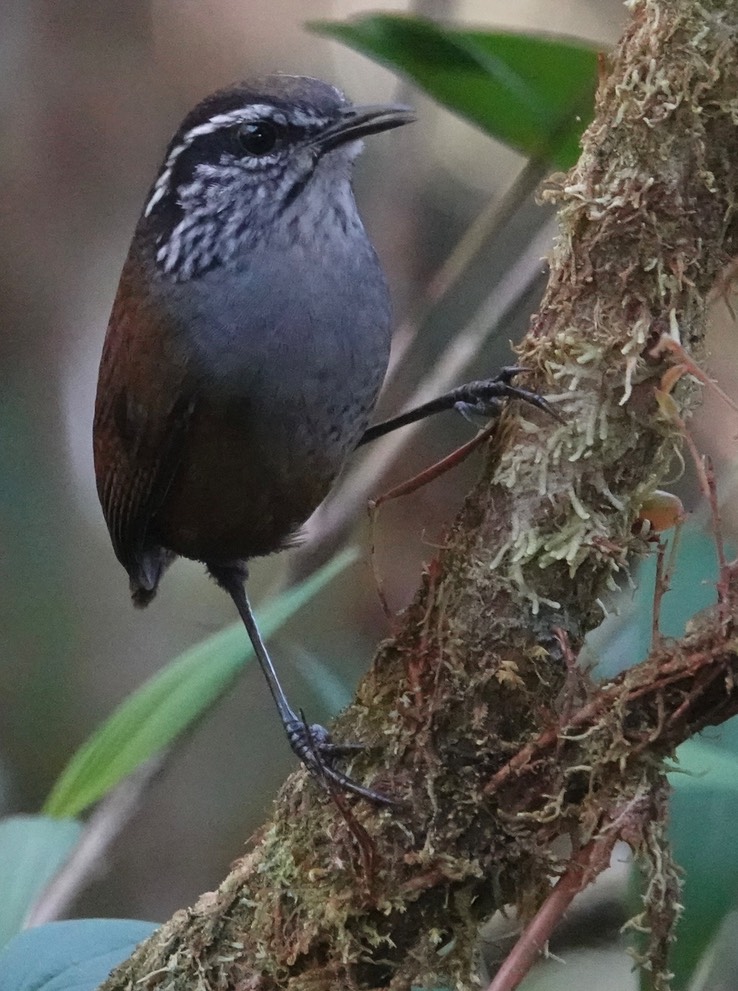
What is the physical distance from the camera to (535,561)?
80 cm

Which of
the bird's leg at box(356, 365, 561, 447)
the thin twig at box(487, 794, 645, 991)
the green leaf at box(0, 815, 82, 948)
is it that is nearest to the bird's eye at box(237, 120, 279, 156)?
the bird's leg at box(356, 365, 561, 447)

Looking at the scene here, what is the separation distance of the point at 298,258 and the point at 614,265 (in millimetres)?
416

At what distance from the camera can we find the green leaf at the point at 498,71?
1.36 m

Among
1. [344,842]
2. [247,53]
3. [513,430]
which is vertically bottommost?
[344,842]

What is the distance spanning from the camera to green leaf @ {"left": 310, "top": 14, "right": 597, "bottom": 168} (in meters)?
1.36

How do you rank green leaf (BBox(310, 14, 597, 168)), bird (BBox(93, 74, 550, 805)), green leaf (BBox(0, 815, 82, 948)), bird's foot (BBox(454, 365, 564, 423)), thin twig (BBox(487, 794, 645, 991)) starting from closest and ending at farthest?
thin twig (BBox(487, 794, 645, 991))
bird's foot (BBox(454, 365, 564, 423))
bird (BBox(93, 74, 550, 805))
green leaf (BBox(310, 14, 597, 168))
green leaf (BBox(0, 815, 82, 948))

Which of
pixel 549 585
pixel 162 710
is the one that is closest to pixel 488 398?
pixel 549 585

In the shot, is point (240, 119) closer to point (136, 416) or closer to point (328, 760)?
point (136, 416)

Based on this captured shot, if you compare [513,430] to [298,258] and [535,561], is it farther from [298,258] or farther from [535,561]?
[298,258]

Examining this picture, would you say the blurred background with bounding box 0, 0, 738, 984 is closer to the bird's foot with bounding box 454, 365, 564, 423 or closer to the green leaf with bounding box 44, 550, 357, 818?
the green leaf with bounding box 44, 550, 357, 818

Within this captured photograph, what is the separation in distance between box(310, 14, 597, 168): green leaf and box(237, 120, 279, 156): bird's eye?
1.45ft

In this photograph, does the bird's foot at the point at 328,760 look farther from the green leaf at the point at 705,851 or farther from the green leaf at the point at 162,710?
the green leaf at the point at 162,710

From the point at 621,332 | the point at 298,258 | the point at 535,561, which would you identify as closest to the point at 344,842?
the point at 535,561

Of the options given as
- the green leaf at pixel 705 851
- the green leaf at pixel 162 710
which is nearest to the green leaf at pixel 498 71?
the green leaf at pixel 162 710
